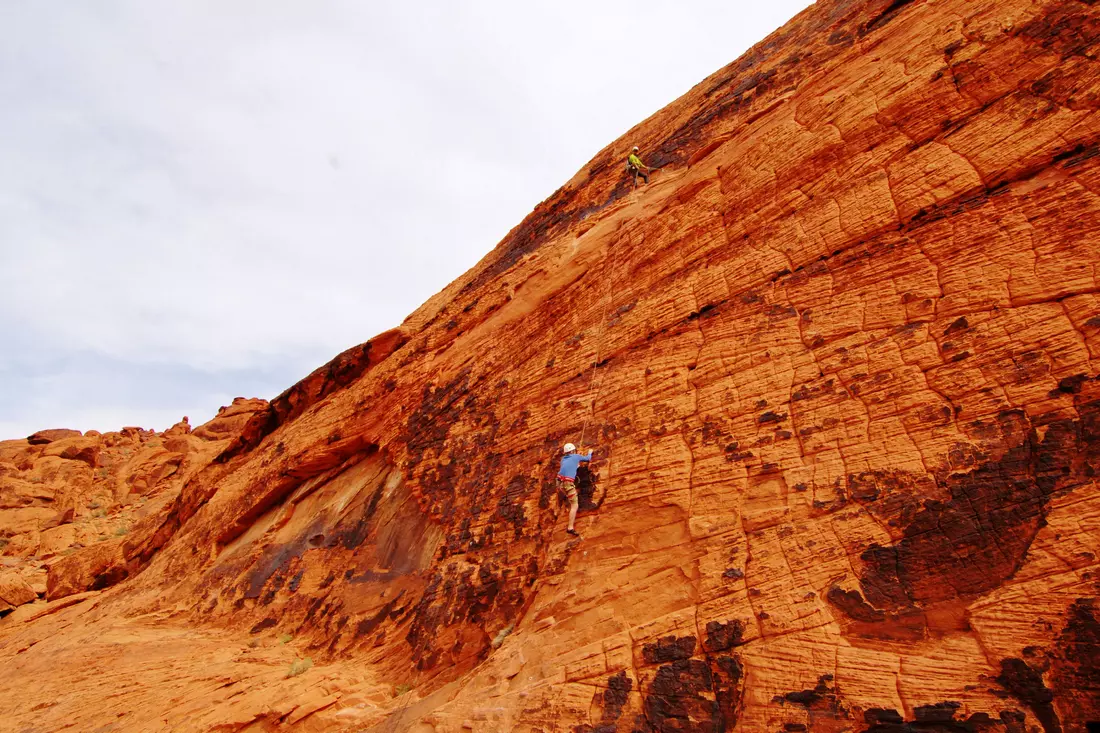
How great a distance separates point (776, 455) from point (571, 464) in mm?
2701

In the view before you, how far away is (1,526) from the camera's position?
30984 mm

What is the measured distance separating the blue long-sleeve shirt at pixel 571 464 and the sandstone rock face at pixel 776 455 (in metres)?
0.30

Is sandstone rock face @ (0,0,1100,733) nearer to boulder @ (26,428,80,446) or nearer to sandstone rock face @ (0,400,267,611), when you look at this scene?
sandstone rock face @ (0,400,267,611)

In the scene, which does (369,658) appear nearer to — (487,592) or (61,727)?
(487,592)

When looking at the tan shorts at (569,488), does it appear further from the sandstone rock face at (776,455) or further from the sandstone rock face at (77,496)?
the sandstone rock face at (77,496)

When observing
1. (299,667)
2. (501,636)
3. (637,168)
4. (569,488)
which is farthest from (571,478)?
(637,168)

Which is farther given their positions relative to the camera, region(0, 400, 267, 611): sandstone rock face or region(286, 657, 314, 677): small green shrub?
region(0, 400, 267, 611): sandstone rock face

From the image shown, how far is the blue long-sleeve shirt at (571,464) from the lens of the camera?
27.0 feet

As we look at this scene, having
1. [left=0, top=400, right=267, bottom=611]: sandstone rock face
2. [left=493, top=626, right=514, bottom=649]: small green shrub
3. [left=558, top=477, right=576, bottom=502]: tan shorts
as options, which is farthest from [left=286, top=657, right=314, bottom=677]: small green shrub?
[left=0, top=400, right=267, bottom=611]: sandstone rock face

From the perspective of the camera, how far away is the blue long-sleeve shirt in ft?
27.0

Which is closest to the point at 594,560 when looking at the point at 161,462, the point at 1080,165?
the point at 1080,165

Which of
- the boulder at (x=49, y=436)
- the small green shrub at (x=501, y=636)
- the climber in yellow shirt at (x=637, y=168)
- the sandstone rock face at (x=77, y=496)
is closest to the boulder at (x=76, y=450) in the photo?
the sandstone rock face at (x=77, y=496)

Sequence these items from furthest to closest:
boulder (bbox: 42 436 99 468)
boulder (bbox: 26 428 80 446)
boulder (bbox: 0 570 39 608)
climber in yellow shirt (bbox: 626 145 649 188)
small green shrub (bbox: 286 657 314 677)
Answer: boulder (bbox: 26 428 80 446), boulder (bbox: 42 436 99 468), boulder (bbox: 0 570 39 608), climber in yellow shirt (bbox: 626 145 649 188), small green shrub (bbox: 286 657 314 677)

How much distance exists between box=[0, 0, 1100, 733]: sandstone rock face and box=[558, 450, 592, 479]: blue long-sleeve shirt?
0.30m
